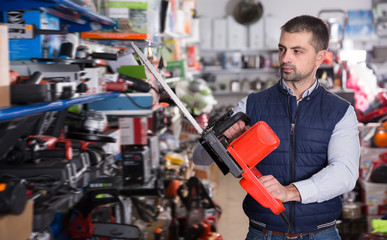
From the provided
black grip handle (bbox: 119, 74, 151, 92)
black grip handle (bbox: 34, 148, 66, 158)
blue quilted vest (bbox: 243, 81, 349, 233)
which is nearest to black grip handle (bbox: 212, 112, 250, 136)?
blue quilted vest (bbox: 243, 81, 349, 233)

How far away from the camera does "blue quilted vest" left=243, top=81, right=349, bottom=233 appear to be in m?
2.13

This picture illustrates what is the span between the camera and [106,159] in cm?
239

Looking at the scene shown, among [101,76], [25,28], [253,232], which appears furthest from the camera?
[101,76]

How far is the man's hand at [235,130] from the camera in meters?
2.14

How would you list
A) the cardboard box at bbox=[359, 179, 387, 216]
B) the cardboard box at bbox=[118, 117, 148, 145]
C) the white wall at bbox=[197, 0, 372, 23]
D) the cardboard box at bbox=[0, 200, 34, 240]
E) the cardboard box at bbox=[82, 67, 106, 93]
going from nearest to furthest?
1. the cardboard box at bbox=[0, 200, 34, 240]
2. the cardboard box at bbox=[82, 67, 106, 93]
3. the cardboard box at bbox=[118, 117, 148, 145]
4. the cardboard box at bbox=[359, 179, 387, 216]
5. the white wall at bbox=[197, 0, 372, 23]

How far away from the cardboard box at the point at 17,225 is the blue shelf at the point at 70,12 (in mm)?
756

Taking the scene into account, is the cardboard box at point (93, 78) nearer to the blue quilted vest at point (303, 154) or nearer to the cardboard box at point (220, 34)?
the blue quilted vest at point (303, 154)

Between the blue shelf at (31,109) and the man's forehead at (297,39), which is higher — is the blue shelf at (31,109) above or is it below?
below

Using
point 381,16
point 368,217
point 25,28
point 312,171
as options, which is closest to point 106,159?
point 25,28

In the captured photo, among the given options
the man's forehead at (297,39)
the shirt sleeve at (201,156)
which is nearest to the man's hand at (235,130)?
the shirt sleeve at (201,156)

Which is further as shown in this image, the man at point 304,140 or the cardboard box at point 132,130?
the cardboard box at point 132,130

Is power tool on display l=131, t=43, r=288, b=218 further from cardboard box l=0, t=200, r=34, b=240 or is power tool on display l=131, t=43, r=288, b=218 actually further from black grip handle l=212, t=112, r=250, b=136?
cardboard box l=0, t=200, r=34, b=240

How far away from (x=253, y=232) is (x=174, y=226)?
181cm

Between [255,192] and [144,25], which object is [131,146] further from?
[255,192]
